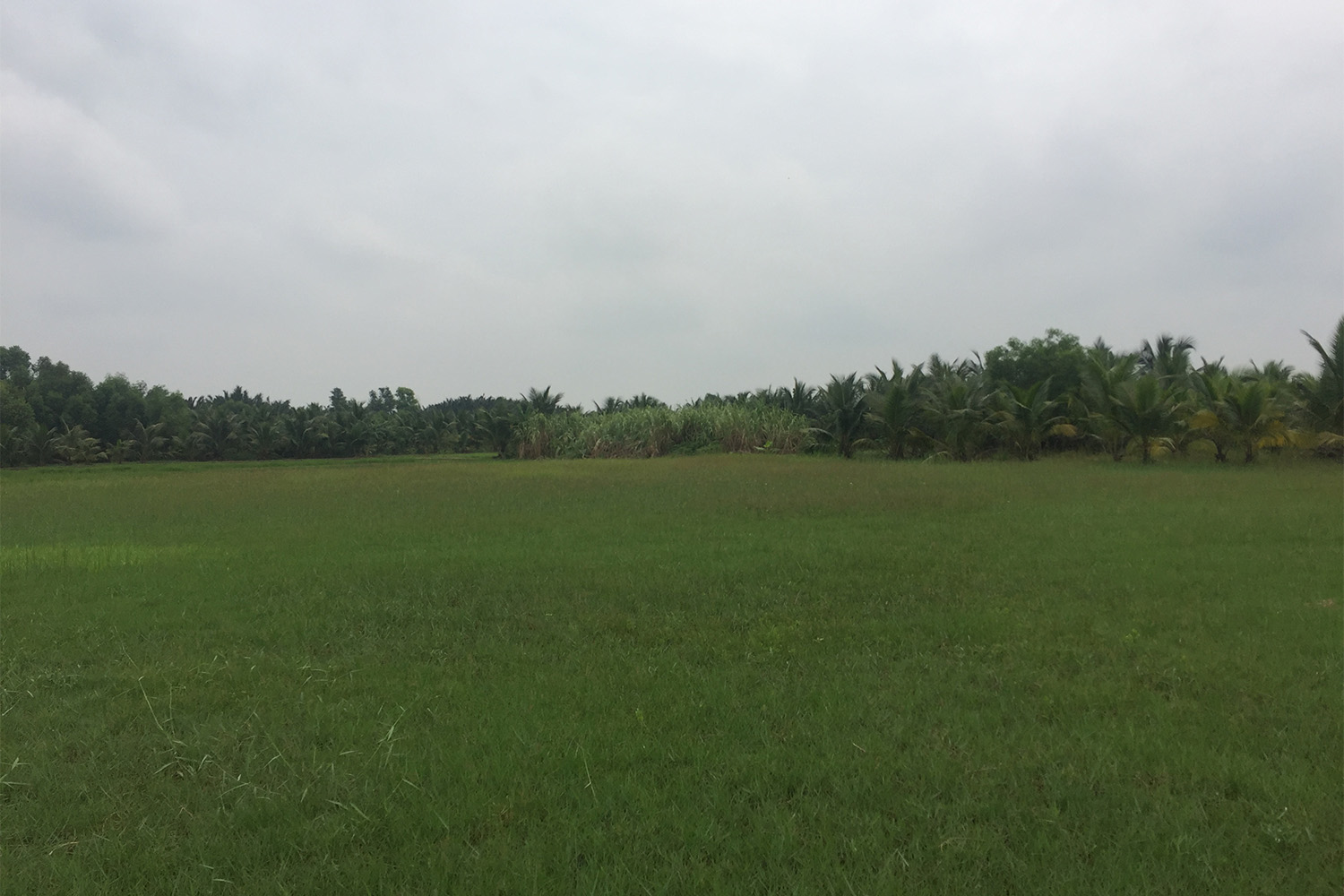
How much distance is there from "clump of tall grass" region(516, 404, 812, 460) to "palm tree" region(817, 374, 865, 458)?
91.6 inches

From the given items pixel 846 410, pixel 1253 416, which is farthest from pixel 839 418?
pixel 1253 416

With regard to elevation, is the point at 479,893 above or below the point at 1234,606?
below

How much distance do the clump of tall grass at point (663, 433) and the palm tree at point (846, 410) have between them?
233 cm

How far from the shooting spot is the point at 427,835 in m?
3.00

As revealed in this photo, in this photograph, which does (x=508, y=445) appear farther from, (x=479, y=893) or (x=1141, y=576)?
(x=479, y=893)

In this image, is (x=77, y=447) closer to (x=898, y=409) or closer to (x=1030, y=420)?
(x=898, y=409)

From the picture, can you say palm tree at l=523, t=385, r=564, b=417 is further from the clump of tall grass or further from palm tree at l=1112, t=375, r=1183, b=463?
palm tree at l=1112, t=375, r=1183, b=463

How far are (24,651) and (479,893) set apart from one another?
14.9 ft

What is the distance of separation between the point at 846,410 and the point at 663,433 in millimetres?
8742

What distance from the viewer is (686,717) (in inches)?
156

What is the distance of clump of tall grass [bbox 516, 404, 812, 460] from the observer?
30.9m

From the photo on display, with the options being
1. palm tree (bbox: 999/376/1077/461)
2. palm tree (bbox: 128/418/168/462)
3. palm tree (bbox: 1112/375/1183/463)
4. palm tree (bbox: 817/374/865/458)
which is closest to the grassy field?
palm tree (bbox: 1112/375/1183/463)

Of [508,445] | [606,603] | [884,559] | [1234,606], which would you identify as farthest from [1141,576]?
[508,445]

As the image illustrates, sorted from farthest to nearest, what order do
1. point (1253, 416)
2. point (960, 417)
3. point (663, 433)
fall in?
point (663, 433), point (960, 417), point (1253, 416)
